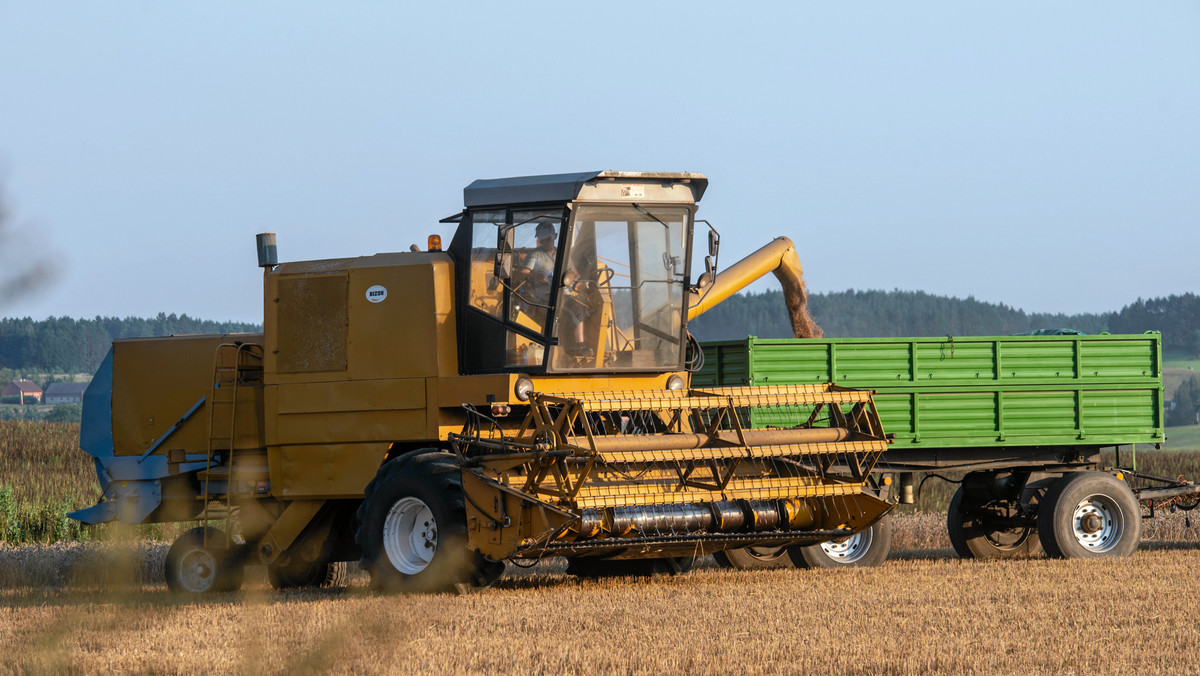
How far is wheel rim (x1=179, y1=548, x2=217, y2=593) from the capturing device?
11211 mm

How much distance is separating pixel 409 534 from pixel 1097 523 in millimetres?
6371

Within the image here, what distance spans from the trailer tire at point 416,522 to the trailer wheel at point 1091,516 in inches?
215

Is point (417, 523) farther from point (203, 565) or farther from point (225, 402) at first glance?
point (225, 402)

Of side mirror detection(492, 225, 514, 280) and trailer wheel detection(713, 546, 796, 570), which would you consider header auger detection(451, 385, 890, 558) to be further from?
trailer wheel detection(713, 546, 796, 570)

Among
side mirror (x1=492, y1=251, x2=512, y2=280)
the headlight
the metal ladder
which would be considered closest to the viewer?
the headlight

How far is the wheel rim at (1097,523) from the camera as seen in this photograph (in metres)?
12.4

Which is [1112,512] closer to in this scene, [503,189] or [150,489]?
[503,189]

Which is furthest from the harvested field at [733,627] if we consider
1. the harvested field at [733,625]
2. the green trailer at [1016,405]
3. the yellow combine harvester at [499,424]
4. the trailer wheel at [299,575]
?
the green trailer at [1016,405]

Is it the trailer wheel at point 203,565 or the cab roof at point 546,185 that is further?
the trailer wheel at point 203,565

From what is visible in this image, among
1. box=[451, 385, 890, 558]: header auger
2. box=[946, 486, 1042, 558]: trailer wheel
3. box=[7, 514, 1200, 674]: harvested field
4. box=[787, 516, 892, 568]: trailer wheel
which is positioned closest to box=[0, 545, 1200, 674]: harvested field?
box=[7, 514, 1200, 674]: harvested field

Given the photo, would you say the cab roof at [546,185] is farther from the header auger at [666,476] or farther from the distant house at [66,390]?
the distant house at [66,390]

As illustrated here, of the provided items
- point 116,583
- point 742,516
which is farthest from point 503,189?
point 116,583

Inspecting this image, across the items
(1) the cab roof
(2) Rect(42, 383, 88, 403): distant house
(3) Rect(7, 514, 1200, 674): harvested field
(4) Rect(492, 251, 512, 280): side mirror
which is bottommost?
(3) Rect(7, 514, 1200, 674): harvested field

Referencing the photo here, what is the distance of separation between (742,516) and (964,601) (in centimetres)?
188
